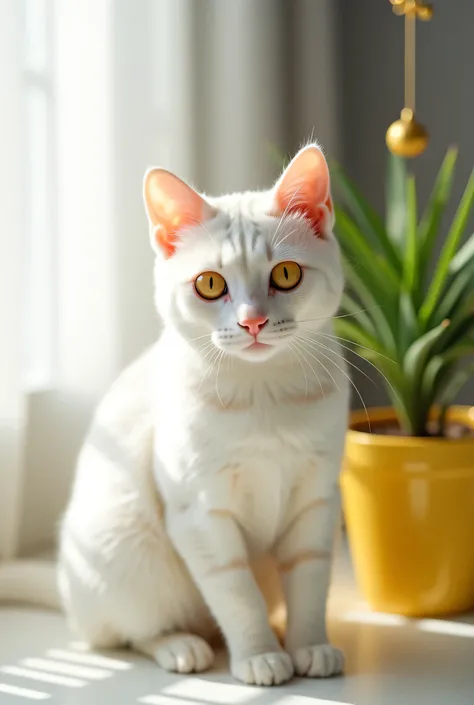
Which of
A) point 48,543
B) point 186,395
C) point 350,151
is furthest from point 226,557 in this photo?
point 350,151

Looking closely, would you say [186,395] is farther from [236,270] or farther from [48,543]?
[48,543]

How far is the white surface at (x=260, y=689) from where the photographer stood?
1.13m

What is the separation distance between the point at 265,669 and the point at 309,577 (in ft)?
0.46

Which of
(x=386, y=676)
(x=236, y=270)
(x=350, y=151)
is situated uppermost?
Answer: (x=350, y=151)

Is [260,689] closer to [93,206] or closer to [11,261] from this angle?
[11,261]

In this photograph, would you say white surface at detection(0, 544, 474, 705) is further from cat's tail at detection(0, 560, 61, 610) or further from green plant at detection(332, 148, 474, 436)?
green plant at detection(332, 148, 474, 436)

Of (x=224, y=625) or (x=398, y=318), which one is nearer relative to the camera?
(x=224, y=625)

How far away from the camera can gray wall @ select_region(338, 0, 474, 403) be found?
215 centimetres

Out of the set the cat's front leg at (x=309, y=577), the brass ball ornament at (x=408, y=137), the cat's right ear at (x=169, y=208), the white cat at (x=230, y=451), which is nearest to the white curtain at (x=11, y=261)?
the white cat at (x=230, y=451)

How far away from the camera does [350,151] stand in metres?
2.32

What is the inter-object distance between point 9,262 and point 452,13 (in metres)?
1.31

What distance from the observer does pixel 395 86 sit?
226 centimetres

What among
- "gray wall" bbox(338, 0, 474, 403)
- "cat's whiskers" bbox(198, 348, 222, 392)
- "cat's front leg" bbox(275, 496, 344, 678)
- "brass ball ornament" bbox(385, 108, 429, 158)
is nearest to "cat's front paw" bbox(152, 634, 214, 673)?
"cat's front leg" bbox(275, 496, 344, 678)

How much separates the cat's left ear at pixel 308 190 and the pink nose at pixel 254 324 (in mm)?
175
